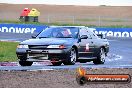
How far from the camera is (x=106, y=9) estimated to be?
253 feet

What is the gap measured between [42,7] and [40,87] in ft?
241

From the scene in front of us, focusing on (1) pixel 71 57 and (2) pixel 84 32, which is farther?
(2) pixel 84 32

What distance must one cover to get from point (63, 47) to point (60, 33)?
3.63ft

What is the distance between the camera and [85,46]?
56.7 feet

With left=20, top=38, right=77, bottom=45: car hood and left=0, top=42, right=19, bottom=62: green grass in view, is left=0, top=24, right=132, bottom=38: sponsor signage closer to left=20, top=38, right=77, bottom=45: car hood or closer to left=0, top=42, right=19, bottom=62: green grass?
left=0, top=42, right=19, bottom=62: green grass

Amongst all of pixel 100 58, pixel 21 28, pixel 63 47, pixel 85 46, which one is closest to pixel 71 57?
pixel 63 47

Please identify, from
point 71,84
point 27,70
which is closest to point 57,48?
point 27,70

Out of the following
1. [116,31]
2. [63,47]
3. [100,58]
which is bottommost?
[116,31]

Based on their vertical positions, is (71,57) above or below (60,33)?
below

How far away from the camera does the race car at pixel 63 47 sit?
51.8 ft

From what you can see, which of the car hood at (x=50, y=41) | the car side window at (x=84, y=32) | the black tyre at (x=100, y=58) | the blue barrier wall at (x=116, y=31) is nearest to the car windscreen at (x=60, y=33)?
the car side window at (x=84, y=32)

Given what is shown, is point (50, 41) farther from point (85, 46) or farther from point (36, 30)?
point (36, 30)

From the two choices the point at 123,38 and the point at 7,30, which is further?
the point at 7,30
